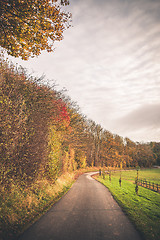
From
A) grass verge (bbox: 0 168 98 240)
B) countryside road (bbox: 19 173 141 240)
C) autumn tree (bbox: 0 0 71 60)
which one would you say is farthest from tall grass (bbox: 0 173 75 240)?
autumn tree (bbox: 0 0 71 60)

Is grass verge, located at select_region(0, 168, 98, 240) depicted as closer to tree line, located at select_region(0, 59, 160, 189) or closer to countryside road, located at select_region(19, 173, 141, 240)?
countryside road, located at select_region(19, 173, 141, 240)

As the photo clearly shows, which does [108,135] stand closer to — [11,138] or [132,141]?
[132,141]

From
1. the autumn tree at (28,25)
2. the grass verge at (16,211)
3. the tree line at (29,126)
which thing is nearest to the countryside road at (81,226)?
the grass verge at (16,211)

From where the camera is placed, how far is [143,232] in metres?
4.83

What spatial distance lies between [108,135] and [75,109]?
34.2 meters

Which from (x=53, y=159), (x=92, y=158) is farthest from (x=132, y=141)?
(x=53, y=159)

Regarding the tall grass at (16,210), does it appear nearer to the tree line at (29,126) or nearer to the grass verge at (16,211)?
the grass verge at (16,211)

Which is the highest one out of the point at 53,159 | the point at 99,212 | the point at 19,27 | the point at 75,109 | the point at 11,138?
the point at 75,109

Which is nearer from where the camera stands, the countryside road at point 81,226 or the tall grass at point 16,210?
the countryside road at point 81,226

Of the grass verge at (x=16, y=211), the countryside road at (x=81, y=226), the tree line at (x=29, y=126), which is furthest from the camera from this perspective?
the tree line at (x=29, y=126)

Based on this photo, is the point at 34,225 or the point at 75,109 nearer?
the point at 34,225

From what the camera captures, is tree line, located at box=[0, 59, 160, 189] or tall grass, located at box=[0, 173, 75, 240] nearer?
tall grass, located at box=[0, 173, 75, 240]

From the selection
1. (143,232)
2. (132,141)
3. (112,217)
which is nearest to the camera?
(143,232)

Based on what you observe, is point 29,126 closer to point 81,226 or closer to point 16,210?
point 16,210
